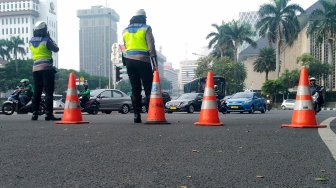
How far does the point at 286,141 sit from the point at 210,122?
2.83 m

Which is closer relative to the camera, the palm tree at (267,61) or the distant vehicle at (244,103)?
the distant vehicle at (244,103)

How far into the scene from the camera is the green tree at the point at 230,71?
67875 mm

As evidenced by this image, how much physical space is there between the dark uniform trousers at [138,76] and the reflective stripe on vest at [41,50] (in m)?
2.13

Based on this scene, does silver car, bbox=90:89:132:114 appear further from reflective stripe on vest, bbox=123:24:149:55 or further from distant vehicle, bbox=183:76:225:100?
reflective stripe on vest, bbox=123:24:149:55

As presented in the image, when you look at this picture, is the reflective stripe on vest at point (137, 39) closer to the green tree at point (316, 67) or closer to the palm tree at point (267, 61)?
the green tree at point (316, 67)

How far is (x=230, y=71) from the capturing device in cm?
6850

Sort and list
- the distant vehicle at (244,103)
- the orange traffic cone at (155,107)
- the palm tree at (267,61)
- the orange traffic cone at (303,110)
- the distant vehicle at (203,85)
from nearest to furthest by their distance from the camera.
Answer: the orange traffic cone at (303,110) → the orange traffic cone at (155,107) → the distant vehicle at (244,103) → the distant vehicle at (203,85) → the palm tree at (267,61)

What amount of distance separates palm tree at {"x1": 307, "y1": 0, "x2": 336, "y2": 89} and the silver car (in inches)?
1483

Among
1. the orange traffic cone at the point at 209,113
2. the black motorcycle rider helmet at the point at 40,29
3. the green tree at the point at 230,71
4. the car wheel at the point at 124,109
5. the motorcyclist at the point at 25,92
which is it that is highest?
the green tree at the point at 230,71

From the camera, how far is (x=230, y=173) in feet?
10.5

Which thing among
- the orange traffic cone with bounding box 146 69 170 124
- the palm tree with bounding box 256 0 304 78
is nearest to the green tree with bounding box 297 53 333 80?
the palm tree with bounding box 256 0 304 78

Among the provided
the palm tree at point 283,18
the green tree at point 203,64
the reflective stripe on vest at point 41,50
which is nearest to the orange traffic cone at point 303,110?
the reflective stripe on vest at point 41,50

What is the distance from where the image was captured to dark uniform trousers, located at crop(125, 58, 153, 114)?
847cm

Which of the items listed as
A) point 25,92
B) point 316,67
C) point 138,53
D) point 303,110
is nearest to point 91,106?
point 25,92
